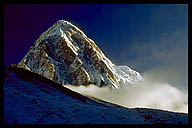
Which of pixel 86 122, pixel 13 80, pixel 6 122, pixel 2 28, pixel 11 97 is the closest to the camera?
pixel 2 28

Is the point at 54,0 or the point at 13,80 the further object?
the point at 13,80

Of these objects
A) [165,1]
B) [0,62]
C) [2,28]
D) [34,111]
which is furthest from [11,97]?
[165,1]

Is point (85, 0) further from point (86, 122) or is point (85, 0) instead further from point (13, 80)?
point (13, 80)

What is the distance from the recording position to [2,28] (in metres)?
10.5

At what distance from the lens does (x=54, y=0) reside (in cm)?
1199

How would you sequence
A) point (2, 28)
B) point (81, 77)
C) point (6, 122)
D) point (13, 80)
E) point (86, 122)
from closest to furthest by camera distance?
point (2, 28) < point (6, 122) < point (86, 122) < point (13, 80) < point (81, 77)

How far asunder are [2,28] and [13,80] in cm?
1669

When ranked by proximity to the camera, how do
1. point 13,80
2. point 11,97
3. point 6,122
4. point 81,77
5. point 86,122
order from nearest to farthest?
point 6,122, point 86,122, point 11,97, point 13,80, point 81,77

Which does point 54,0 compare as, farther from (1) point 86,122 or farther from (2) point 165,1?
(1) point 86,122

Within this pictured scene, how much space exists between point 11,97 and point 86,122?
25.7 feet

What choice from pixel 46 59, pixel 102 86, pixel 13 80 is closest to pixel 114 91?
pixel 102 86

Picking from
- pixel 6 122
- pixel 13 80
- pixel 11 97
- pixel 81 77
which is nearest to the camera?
pixel 6 122

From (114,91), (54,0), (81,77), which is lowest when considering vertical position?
(114,91)

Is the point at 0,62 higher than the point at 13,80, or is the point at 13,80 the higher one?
the point at 0,62
